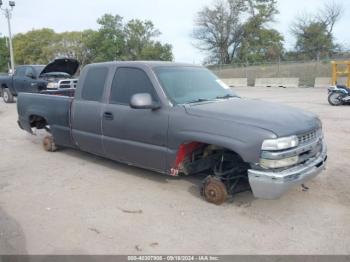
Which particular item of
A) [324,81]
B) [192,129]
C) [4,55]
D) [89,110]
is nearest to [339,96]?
[89,110]

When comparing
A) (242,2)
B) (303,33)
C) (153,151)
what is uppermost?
(242,2)

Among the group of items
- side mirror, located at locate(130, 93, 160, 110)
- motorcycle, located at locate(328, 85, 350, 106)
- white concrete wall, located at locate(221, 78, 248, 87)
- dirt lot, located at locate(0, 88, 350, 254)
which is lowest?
white concrete wall, located at locate(221, 78, 248, 87)

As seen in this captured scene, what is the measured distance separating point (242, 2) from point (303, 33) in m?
12.0

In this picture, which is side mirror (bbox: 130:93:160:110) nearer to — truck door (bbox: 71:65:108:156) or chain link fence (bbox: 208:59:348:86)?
truck door (bbox: 71:65:108:156)

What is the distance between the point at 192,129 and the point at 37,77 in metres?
13.2

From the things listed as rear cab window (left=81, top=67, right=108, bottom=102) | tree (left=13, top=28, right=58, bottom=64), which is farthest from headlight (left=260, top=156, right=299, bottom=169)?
tree (left=13, top=28, right=58, bottom=64)

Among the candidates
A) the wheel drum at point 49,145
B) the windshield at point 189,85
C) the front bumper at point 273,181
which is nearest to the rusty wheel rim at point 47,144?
the wheel drum at point 49,145

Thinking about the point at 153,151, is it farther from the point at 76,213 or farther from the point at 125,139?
the point at 76,213

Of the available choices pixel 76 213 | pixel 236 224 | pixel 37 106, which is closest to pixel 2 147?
pixel 37 106

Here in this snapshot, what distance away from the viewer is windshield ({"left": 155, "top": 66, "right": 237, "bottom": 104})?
5.36 meters

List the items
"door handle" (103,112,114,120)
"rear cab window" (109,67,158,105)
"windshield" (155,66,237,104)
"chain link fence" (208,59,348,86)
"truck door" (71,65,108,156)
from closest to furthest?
"windshield" (155,66,237,104) < "rear cab window" (109,67,158,105) < "door handle" (103,112,114,120) < "truck door" (71,65,108,156) < "chain link fence" (208,59,348,86)

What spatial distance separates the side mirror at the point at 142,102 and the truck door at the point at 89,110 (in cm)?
118

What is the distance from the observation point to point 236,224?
174 inches

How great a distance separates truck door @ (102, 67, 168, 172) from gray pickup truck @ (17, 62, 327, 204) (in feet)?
0.04
